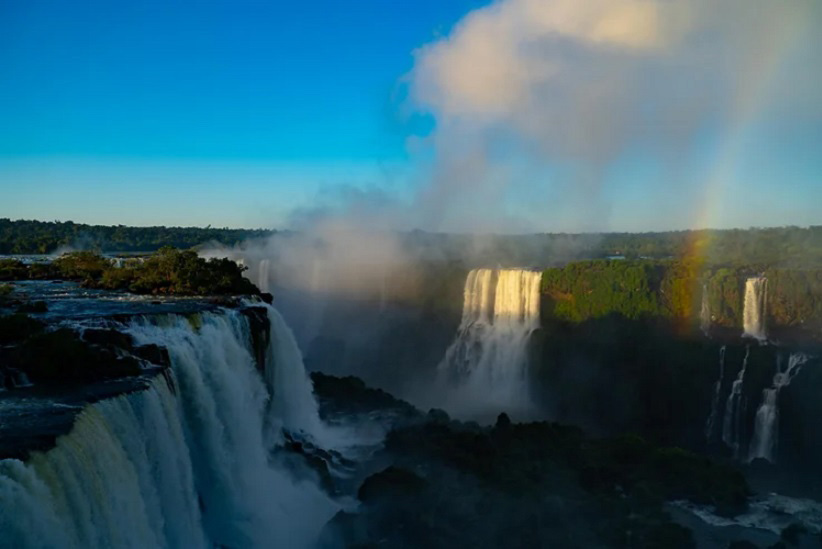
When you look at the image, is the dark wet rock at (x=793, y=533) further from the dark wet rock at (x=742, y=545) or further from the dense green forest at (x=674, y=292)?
the dense green forest at (x=674, y=292)

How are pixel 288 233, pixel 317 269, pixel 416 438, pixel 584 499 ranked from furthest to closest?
pixel 288 233
pixel 317 269
pixel 416 438
pixel 584 499

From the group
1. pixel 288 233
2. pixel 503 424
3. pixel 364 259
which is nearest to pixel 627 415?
pixel 503 424

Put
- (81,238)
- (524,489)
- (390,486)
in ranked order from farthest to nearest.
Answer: (81,238) < (524,489) < (390,486)

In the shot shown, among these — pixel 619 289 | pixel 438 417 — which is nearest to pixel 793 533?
pixel 438 417

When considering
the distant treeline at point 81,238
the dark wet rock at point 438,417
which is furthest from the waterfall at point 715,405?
the distant treeline at point 81,238

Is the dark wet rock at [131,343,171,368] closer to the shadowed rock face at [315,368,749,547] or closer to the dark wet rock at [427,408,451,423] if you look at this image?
the shadowed rock face at [315,368,749,547]

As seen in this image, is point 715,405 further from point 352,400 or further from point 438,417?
point 352,400

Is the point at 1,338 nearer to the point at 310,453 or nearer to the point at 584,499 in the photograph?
the point at 310,453
